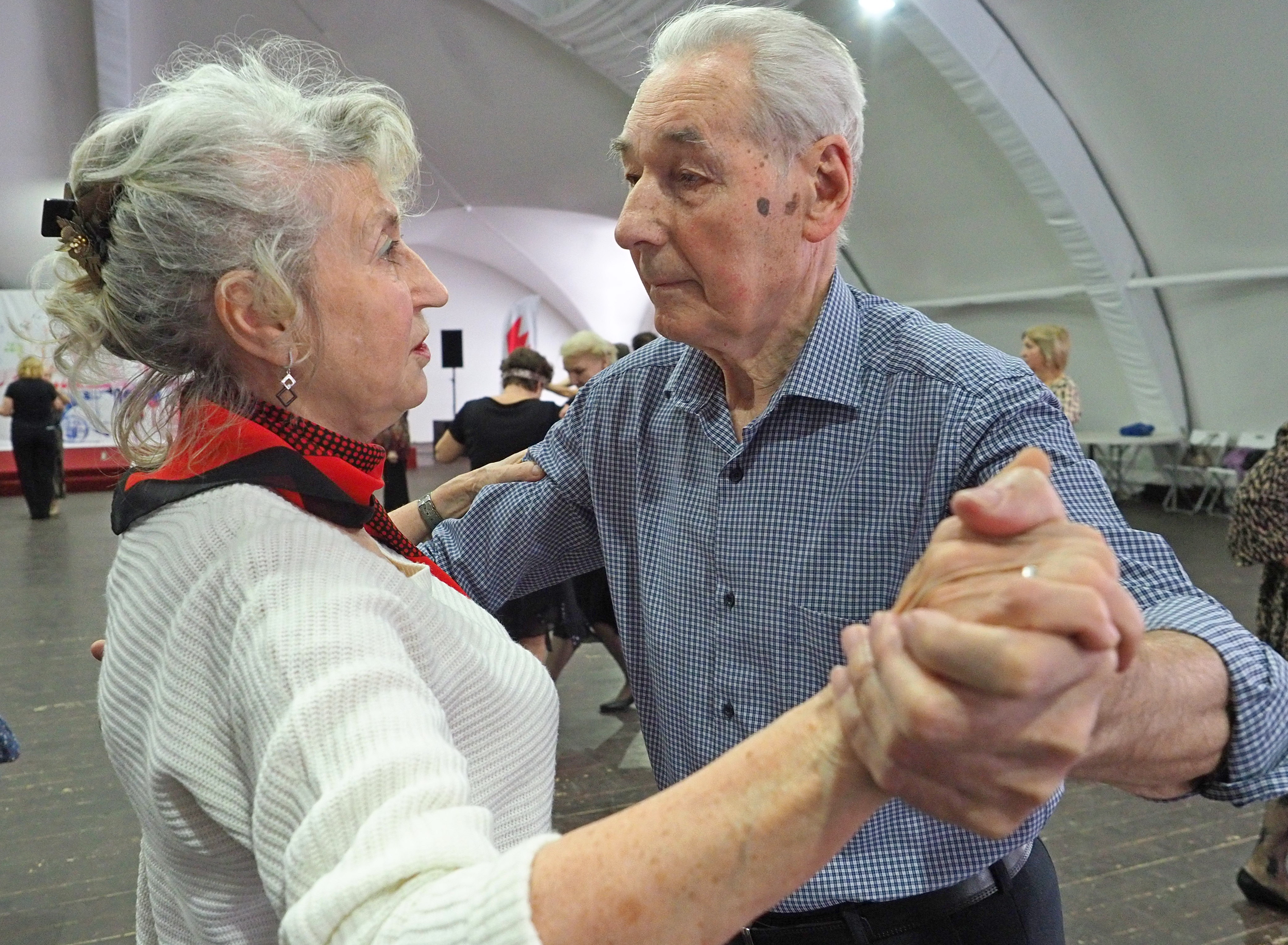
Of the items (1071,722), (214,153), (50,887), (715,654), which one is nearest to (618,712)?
(50,887)

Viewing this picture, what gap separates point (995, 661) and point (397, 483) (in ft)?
23.8

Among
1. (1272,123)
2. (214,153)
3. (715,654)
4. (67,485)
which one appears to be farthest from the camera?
(67,485)

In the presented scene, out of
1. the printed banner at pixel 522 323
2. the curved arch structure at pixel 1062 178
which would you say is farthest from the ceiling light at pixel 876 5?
the printed banner at pixel 522 323

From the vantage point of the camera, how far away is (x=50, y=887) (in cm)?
344

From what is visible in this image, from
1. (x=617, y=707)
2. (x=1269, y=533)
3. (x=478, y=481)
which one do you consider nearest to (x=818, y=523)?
(x=478, y=481)

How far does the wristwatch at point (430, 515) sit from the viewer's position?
1.96 m

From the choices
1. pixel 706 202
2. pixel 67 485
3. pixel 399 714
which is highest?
pixel 706 202

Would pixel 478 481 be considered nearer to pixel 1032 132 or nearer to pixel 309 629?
pixel 309 629

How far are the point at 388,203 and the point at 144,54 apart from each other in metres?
13.6

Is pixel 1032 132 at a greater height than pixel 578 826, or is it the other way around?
pixel 1032 132

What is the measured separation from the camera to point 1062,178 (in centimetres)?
1052

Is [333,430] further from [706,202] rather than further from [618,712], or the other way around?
[618,712]

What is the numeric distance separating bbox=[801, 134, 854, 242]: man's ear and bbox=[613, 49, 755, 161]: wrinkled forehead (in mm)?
118

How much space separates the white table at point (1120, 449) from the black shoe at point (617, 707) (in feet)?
24.3
